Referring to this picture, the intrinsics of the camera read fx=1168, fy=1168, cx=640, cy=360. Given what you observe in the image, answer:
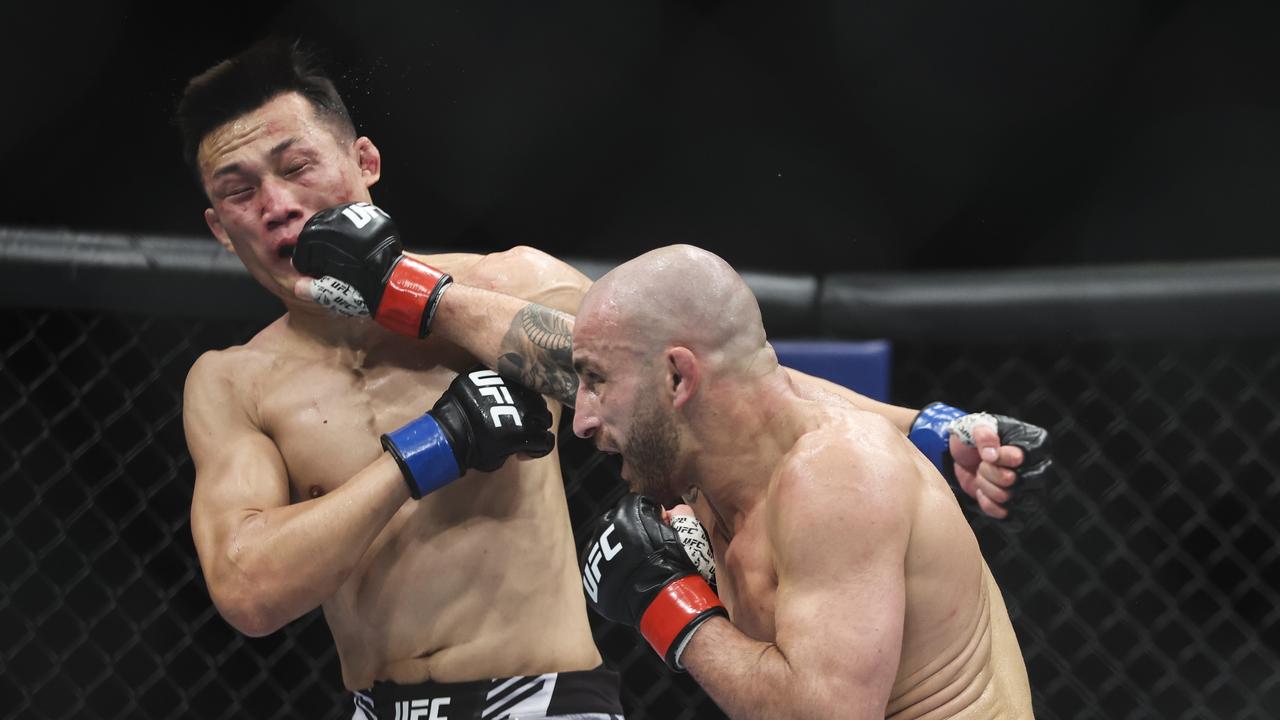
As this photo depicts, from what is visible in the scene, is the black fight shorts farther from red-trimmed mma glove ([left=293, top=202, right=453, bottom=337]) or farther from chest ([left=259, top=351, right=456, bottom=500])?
red-trimmed mma glove ([left=293, top=202, right=453, bottom=337])

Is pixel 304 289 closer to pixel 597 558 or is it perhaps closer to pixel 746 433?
pixel 597 558

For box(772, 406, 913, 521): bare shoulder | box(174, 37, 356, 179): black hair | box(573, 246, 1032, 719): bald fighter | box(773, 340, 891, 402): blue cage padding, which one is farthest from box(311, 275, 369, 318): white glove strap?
box(773, 340, 891, 402): blue cage padding

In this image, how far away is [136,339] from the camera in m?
2.25

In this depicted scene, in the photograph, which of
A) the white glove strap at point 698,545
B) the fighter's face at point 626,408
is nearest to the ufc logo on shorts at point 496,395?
the fighter's face at point 626,408

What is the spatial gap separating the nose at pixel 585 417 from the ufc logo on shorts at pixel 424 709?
0.43 metres

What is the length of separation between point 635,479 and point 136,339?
1.42 metres

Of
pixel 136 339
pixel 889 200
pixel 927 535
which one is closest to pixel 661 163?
pixel 889 200

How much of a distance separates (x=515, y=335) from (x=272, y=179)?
37 centimetres

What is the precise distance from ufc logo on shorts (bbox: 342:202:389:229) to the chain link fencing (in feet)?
2.92

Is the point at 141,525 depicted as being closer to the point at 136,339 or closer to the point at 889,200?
the point at 136,339

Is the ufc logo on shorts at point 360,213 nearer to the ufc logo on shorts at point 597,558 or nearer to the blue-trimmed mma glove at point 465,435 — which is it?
the blue-trimmed mma glove at point 465,435

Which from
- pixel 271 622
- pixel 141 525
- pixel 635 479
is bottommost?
pixel 141 525

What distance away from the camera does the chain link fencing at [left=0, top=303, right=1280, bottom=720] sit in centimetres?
219

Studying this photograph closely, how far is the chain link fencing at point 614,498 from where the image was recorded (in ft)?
7.20
